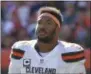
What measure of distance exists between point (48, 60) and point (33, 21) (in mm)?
3460

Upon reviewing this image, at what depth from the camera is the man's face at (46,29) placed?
350 centimetres

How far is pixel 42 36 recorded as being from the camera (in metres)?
3.51

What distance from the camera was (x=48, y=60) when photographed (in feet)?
11.7

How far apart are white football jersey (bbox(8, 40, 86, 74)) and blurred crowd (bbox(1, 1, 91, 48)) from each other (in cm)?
284

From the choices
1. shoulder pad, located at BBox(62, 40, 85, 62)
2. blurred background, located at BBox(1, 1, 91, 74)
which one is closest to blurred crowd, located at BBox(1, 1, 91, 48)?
blurred background, located at BBox(1, 1, 91, 74)

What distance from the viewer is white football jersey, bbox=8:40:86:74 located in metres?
3.53

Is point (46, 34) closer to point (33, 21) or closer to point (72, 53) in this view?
point (72, 53)

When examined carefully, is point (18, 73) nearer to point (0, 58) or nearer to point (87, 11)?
point (0, 58)

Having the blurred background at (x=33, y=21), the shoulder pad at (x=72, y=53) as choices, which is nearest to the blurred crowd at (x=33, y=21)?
the blurred background at (x=33, y=21)

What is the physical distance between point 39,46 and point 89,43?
2.92 m

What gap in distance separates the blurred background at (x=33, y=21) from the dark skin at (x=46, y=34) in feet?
8.86

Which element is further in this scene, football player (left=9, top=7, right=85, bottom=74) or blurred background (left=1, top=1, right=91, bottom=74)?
blurred background (left=1, top=1, right=91, bottom=74)

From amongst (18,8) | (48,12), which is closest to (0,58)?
(18,8)

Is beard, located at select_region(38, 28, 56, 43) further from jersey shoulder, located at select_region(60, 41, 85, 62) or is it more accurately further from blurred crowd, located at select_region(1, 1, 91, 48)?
blurred crowd, located at select_region(1, 1, 91, 48)
